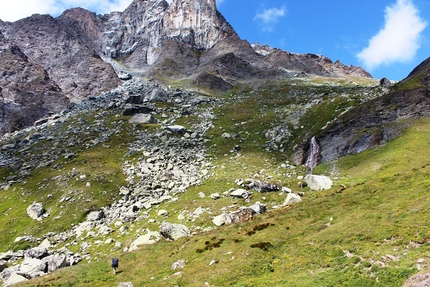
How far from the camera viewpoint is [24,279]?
33688 millimetres

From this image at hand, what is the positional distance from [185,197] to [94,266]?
2217 centimetres

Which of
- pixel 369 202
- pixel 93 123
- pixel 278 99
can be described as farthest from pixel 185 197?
pixel 278 99

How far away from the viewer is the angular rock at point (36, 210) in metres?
55.6

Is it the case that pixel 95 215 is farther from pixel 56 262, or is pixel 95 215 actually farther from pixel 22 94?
pixel 22 94

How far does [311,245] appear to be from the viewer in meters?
26.1

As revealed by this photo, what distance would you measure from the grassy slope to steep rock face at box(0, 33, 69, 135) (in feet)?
342

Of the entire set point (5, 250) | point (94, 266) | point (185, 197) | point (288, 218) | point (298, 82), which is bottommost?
point (5, 250)

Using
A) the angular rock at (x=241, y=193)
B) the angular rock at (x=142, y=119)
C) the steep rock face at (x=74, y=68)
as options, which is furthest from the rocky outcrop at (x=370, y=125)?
the steep rock face at (x=74, y=68)

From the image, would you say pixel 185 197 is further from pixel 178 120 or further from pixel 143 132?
pixel 178 120

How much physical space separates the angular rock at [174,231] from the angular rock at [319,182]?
73.7 ft

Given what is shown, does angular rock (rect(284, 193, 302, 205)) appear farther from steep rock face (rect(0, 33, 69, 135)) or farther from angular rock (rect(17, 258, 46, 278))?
steep rock face (rect(0, 33, 69, 135))

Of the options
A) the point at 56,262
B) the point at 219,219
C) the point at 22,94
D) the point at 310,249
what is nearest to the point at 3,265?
the point at 56,262

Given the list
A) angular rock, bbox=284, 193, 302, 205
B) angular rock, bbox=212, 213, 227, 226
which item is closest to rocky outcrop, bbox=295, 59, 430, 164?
angular rock, bbox=284, 193, 302, 205

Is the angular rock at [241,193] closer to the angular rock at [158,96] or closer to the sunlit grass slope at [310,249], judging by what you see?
the sunlit grass slope at [310,249]
